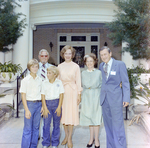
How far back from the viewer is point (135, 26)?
5.17 m

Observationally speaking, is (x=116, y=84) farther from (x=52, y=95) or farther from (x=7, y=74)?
(x=7, y=74)

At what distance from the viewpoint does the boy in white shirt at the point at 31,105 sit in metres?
2.84

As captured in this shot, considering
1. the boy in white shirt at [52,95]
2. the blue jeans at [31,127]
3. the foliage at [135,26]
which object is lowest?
the blue jeans at [31,127]

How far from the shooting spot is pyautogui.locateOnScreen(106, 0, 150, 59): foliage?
4.83m

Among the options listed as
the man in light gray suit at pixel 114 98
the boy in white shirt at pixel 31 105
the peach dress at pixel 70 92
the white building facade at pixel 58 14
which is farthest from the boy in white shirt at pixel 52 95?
the white building facade at pixel 58 14

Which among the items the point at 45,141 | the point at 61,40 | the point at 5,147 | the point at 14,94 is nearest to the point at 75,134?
the point at 45,141

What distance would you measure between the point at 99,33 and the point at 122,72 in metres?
9.68

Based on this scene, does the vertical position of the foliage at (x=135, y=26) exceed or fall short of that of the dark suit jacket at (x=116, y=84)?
it exceeds it

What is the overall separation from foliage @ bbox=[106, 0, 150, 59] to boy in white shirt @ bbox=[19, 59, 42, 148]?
3281mm

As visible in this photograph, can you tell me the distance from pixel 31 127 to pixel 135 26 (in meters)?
4.02

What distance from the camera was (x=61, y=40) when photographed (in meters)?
12.3

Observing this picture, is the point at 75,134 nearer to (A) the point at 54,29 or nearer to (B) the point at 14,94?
(B) the point at 14,94

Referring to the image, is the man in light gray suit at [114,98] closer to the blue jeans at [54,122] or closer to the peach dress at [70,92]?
the peach dress at [70,92]

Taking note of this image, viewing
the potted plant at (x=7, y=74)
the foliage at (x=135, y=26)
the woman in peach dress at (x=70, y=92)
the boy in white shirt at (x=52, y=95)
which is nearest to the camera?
the boy in white shirt at (x=52, y=95)
